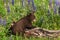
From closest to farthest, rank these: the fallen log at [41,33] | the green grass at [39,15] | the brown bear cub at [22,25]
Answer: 1. the fallen log at [41,33]
2. the brown bear cub at [22,25]
3. the green grass at [39,15]

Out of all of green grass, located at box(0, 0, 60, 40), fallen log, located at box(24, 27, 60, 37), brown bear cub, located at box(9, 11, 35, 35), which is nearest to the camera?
fallen log, located at box(24, 27, 60, 37)

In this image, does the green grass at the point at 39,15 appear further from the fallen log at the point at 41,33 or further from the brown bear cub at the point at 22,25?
the fallen log at the point at 41,33

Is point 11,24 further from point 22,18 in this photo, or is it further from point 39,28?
point 39,28

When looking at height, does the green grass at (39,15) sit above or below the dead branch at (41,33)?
above

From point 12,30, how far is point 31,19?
1.59 feet

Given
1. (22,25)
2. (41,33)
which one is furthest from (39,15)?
(41,33)

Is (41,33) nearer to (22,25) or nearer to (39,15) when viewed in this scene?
(22,25)

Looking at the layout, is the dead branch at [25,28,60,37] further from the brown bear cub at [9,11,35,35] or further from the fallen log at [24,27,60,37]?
the brown bear cub at [9,11,35,35]

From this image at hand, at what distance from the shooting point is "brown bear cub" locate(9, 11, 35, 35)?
188 inches

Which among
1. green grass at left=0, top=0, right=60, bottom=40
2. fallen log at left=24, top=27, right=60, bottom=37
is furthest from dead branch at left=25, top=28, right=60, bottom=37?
green grass at left=0, top=0, right=60, bottom=40

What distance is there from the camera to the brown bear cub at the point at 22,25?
4781 mm

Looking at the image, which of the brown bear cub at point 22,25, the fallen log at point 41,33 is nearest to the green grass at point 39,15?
the brown bear cub at point 22,25

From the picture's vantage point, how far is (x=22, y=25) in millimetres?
4906

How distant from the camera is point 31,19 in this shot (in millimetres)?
5051
